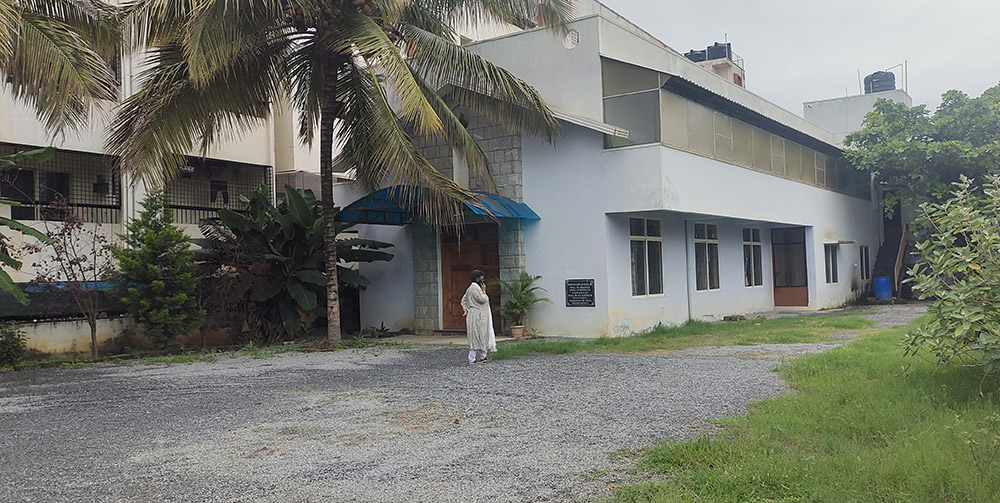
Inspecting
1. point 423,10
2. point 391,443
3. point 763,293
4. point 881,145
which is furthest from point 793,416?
point 881,145

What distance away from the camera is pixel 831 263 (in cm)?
2459

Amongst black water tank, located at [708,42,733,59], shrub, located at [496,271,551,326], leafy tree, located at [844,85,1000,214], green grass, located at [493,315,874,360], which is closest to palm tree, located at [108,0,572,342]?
shrub, located at [496,271,551,326]

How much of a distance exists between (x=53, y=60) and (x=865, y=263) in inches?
1014

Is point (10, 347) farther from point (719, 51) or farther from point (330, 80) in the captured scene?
point (719, 51)

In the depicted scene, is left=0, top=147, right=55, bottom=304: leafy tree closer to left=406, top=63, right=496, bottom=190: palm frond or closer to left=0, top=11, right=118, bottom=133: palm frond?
left=0, top=11, right=118, bottom=133: palm frond

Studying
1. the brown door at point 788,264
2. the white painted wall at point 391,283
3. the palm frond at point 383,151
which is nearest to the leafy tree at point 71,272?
the palm frond at point 383,151

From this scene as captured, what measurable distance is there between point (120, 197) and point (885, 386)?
1561cm

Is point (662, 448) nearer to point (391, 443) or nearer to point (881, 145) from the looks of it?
point (391, 443)

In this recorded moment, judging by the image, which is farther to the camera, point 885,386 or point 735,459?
point 885,386

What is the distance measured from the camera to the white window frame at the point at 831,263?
24141mm

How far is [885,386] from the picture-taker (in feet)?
26.0

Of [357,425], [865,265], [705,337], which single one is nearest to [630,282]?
[705,337]

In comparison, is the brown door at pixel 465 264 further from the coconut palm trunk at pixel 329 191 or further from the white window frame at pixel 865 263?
the white window frame at pixel 865 263

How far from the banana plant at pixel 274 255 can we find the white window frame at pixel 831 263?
1458cm
